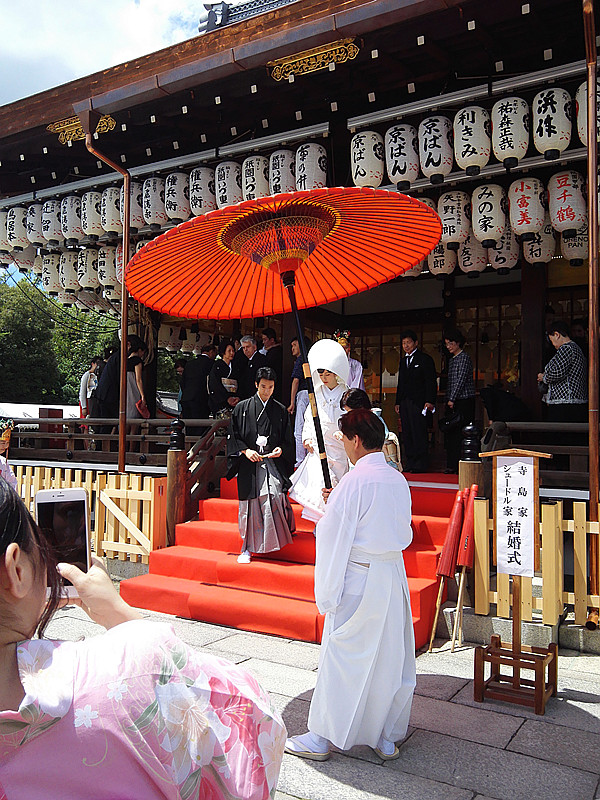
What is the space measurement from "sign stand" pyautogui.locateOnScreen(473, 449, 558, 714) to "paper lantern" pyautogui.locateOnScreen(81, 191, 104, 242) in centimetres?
778

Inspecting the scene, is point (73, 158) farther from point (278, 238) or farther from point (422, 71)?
point (278, 238)

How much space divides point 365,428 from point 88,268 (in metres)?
8.61

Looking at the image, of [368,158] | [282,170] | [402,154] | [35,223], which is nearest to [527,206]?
[402,154]

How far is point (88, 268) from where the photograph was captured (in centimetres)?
1094

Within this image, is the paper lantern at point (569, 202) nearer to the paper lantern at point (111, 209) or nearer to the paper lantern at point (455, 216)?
the paper lantern at point (455, 216)

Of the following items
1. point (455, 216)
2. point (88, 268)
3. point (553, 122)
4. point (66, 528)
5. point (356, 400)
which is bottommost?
point (66, 528)

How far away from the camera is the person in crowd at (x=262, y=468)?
639cm

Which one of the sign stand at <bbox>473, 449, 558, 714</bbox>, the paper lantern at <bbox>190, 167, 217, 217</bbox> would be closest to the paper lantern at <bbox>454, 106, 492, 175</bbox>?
the paper lantern at <bbox>190, 167, 217, 217</bbox>

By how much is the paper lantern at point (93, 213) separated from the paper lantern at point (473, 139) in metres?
5.80

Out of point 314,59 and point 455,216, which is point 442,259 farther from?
point 314,59

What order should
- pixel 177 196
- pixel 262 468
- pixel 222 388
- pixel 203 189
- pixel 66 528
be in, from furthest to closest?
pixel 222 388 < pixel 177 196 < pixel 203 189 < pixel 262 468 < pixel 66 528

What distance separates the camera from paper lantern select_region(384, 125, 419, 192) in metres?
7.51

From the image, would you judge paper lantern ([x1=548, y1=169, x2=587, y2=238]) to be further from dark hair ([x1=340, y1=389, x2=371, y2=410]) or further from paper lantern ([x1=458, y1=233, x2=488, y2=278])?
dark hair ([x1=340, y1=389, x2=371, y2=410])

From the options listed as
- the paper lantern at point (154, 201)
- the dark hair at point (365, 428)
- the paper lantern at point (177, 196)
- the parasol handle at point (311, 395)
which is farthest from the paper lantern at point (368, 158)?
the dark hair at point (365, 428)
